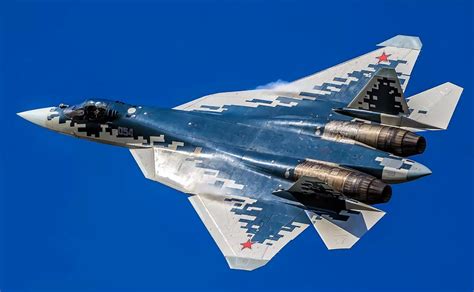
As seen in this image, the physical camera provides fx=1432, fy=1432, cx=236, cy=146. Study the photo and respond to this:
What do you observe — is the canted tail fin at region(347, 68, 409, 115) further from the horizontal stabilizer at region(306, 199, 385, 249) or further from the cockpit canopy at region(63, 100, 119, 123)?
the cockpit canopy at region(63, 100, 119, 123)

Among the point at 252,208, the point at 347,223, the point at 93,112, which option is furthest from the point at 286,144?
the point at 93,112

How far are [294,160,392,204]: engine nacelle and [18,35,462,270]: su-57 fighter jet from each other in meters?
0.03

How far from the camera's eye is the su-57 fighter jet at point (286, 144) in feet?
156

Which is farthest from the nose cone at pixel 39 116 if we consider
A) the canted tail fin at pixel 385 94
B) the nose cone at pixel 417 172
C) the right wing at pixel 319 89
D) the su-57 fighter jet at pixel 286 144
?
A: the nose cone at pixel 417 172

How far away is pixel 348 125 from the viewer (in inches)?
1971

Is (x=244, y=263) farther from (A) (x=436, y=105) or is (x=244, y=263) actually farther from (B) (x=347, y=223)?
→ (A) (x=436, y=105)

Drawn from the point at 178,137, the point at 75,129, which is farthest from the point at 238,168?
the point at 75,129

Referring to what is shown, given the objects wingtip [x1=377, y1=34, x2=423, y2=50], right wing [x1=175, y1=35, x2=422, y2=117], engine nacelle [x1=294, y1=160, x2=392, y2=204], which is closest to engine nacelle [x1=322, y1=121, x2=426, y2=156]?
engine nacelle [x1=294, y1=160, x2=392, y2=204]

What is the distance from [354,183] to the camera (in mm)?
47719

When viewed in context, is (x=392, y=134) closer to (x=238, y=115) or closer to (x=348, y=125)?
(x=348, y=125)

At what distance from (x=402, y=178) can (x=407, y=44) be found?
301 inches

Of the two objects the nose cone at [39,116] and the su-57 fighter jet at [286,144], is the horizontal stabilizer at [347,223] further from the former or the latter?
the nose cone at [39,116]

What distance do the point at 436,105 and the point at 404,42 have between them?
13.2 feet

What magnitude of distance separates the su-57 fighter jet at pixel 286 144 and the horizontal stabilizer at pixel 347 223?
3 centimetres
